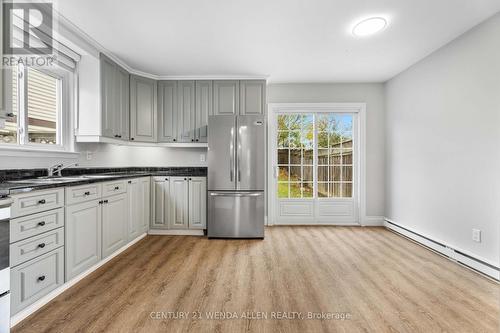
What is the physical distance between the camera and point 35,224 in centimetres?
182

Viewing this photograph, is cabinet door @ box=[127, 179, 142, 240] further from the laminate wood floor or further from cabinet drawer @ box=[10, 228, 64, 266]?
cabinet drawer @ box=[10, 228, 64, 266]

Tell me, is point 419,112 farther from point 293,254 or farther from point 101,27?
point 101,27

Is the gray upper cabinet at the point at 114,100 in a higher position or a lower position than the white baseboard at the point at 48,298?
higher

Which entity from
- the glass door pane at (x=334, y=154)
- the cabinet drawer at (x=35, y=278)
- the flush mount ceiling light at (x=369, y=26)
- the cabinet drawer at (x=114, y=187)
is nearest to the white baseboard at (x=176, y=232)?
the cabinet drawer at (x=114, y=187)

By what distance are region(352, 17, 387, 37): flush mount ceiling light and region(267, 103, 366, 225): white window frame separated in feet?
5.77

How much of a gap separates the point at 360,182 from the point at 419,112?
4.78 ft

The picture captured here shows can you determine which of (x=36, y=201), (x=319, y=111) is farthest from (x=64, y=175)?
(x=319, y=111)

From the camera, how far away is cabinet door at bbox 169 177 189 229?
382 cm

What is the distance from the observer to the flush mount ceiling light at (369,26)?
2.51 m

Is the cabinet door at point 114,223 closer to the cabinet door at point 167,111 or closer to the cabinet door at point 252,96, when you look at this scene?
the cabinet door at point 167,111

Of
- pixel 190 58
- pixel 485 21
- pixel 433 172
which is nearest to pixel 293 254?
pixel 433 172

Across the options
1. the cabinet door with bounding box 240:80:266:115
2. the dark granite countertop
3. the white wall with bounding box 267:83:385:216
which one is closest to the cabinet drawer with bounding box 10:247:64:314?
the dark granite countertop

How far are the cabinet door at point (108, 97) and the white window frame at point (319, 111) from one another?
8.03 feet

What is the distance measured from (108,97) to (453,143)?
4.28 metres
